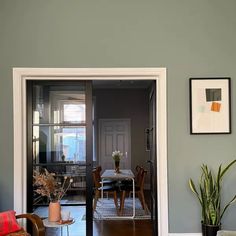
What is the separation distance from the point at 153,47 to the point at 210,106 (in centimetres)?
95

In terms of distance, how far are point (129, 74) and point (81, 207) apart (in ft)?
5.48

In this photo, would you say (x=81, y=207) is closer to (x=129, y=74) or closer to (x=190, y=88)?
(x=129, y=74)

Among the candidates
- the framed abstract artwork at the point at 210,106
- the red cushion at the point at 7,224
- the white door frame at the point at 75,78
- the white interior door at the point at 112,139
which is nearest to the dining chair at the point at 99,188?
the white door frame at the point at 75,78

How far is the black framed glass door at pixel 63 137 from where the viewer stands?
361 cm

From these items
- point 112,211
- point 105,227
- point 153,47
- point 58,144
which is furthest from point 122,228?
point 153,47

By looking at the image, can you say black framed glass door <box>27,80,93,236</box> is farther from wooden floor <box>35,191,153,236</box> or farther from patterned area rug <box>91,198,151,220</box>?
patterned area rug <box>91,198,151,220</box>

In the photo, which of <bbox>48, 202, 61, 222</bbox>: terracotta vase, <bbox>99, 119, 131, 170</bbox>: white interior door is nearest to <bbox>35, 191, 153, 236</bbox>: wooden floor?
<bbox>48, 202, 61, 222</bbox>: terracotta vase

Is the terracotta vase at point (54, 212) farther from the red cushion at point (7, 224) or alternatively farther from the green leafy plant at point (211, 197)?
the green leafy plant at point (211, 197)

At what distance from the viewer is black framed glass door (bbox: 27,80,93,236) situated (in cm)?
361

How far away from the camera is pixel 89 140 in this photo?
3.62 metres

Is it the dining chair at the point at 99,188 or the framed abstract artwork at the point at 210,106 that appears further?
the dining chair at the point at 99,188

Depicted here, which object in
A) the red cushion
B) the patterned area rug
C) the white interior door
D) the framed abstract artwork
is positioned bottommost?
the patterned area rug

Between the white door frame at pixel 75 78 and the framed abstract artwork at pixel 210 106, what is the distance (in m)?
0.33

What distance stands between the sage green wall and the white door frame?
7 centimetres
